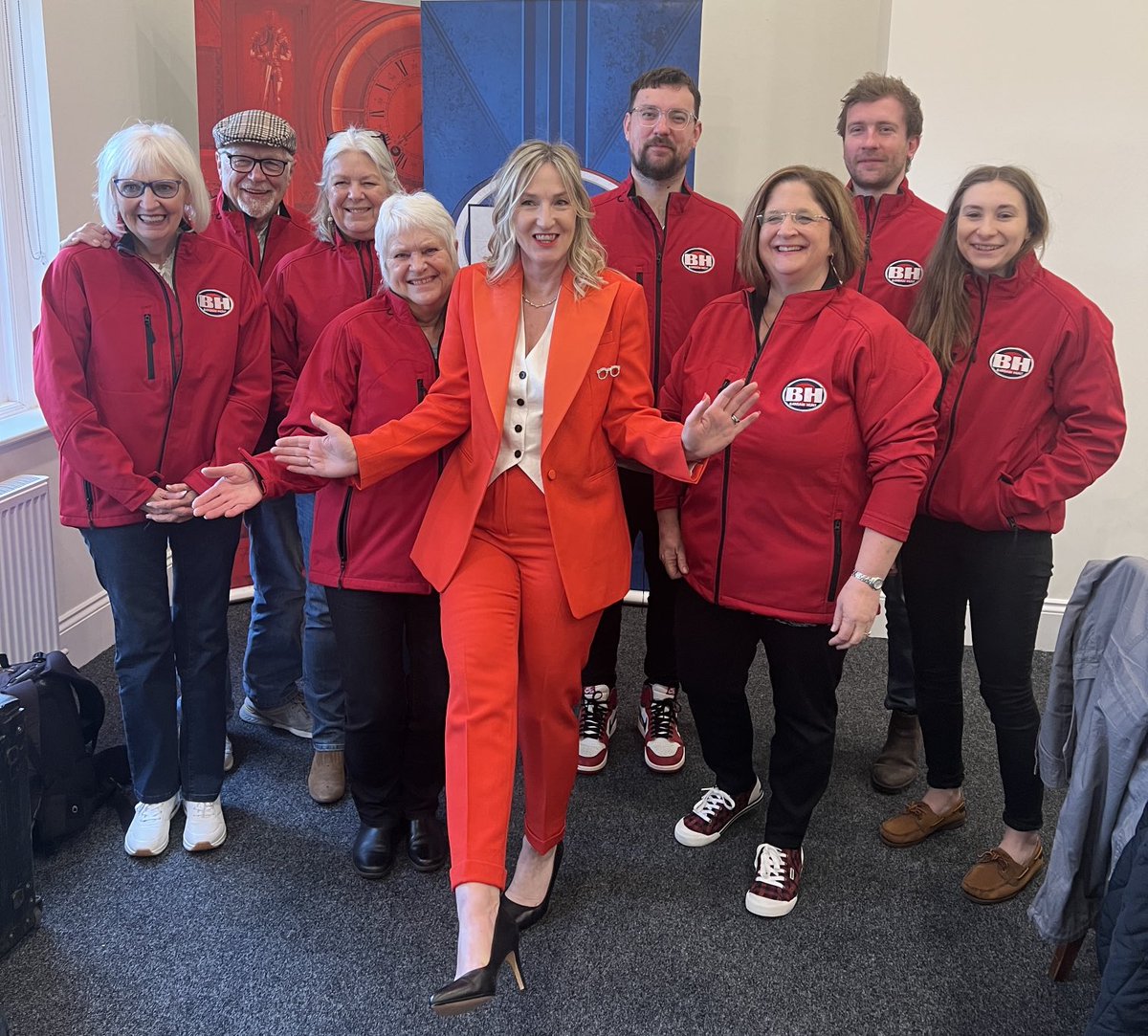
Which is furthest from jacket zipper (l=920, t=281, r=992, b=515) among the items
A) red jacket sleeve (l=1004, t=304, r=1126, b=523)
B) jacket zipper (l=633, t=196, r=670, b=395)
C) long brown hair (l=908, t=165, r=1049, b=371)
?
jacket zipper (l=633, t=196, r=670, b=395)

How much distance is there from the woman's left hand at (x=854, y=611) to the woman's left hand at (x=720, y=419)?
422 mm

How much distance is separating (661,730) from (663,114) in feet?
5.72

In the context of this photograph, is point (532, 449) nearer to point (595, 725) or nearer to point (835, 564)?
point (835, 564)

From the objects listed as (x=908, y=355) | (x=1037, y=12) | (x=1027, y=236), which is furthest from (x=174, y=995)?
(x=1037, y=12)

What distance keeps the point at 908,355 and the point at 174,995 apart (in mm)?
2012

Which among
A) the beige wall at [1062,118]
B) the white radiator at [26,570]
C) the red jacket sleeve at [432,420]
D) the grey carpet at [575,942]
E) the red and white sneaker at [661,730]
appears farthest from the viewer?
the beige wall at [1062,118]

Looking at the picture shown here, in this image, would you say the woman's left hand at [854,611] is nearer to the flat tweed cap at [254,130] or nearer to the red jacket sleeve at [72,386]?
the red jacket sleeve at [72,386]

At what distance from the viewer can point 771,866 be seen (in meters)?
2.46

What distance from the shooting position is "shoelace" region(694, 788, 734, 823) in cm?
270

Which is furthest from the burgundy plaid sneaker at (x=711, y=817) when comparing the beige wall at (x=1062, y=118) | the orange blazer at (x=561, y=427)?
the beige wall at (x=1062, y=118)

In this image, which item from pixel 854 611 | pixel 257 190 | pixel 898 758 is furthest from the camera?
pixel 898 758

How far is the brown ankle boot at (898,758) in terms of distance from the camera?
298 centimetres

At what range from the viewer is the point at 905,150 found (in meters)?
2.76

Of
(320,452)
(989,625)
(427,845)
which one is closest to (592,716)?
(427,845)
